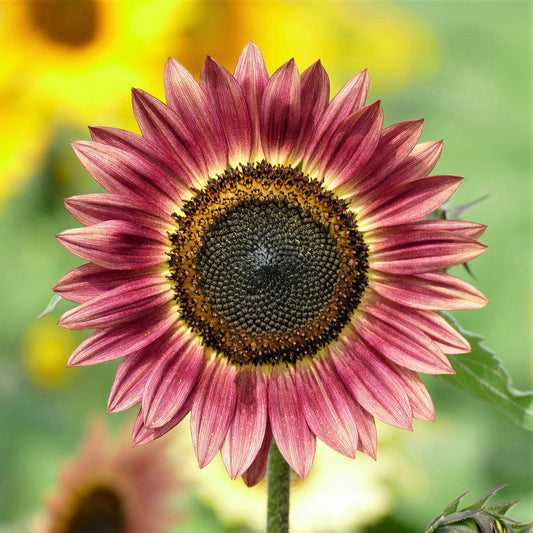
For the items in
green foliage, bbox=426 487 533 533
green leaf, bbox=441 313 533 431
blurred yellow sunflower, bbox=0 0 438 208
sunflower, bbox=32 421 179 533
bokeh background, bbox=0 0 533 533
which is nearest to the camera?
green foliage, bbox=426 487 533 533

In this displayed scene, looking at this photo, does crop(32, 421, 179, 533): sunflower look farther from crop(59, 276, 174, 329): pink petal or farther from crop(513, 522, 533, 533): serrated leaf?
crop(513, 522, 533, 533): serrated leaf

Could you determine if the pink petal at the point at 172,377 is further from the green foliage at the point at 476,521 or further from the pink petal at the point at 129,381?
the green foliage at the point at 476,521

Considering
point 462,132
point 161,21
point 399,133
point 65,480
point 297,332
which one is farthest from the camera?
point 462,132

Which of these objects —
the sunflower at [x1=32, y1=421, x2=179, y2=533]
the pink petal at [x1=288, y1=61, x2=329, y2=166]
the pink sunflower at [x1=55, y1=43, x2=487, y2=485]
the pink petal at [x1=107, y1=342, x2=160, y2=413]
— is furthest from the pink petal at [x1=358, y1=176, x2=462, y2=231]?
the sunflower at [x1=32, y1=421, x2=179, y2=533]

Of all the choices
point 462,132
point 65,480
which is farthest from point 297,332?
point 462,132

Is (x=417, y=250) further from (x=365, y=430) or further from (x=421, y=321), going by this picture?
(x=365, y=430)

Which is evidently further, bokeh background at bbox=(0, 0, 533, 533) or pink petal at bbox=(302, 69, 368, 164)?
bokeh background at bbox=(0, 0, 533, 533)

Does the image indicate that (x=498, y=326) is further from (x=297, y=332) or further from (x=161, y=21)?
(x=297, y=332)

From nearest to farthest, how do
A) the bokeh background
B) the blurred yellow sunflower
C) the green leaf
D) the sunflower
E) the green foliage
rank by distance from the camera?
the green foliage → the green leaf → the sunflower → the bokeh background → the blurred yellow sunflower
